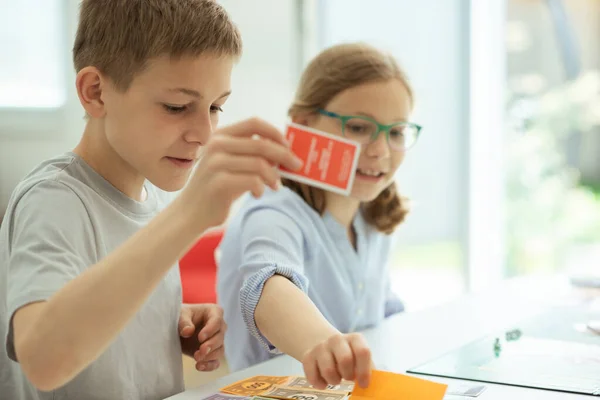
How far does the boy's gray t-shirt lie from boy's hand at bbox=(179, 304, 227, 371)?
0.08 feet

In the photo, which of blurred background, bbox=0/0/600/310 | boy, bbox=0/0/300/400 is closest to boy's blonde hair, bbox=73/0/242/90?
boy, bbox=0/0/300/400

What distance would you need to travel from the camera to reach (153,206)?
123cm

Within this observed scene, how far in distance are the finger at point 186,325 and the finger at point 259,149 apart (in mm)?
497

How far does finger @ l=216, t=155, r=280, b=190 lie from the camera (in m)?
0.78

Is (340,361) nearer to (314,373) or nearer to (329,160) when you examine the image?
(314,373)

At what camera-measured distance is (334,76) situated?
1.53m

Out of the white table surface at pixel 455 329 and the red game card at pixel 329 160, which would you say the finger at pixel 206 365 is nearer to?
the white table surface at pixel 455 329

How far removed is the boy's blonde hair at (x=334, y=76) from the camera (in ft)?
4.98

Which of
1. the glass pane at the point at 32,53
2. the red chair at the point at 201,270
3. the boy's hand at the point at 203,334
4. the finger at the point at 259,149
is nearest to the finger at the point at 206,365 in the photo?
the boy's hand at the point at 203,334

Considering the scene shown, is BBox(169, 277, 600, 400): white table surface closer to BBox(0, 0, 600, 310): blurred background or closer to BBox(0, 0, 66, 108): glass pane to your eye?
BBox(0, 0, 66, 108): glass pane

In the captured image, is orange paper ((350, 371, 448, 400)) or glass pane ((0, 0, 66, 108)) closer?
orange paper ((350, 371, 448, 400))

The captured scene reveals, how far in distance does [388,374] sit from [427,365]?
1.12 feet

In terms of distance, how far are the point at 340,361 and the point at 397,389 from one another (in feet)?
0.26

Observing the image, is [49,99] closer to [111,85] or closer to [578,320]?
[111,85]
